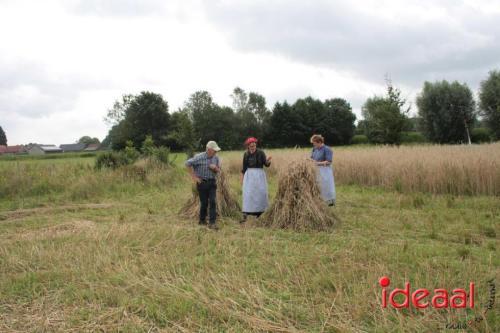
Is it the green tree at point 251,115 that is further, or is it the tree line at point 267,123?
the green tree at point 251,115

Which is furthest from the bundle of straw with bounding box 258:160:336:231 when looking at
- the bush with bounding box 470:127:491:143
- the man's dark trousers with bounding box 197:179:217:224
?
the bush with bounding box 470:127:491:143

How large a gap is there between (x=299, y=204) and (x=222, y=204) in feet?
6.33

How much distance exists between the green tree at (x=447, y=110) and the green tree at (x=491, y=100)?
131 centimetres

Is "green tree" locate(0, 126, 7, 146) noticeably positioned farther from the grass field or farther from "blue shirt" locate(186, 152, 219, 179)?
"blue shirt" locate(186, 152, 219, 179)

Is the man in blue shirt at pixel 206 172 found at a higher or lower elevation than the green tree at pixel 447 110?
lower

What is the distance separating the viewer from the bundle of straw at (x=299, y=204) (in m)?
5.93

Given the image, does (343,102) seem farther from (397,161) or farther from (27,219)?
(27,219)

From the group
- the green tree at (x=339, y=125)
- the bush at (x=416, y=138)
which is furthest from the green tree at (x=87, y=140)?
the bush at (x=416, y=138)

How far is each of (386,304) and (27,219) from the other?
7565 mm

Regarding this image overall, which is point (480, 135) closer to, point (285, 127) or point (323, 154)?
point (285, 127)

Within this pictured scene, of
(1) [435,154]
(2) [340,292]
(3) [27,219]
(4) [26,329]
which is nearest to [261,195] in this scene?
(2) [340,292]

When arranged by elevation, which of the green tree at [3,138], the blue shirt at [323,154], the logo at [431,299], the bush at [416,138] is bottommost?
the logo at [431,299]

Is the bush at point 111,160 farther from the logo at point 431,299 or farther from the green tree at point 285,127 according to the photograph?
the green tree at point 285,127

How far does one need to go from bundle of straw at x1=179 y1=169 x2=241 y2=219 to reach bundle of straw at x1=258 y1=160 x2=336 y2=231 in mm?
1160
